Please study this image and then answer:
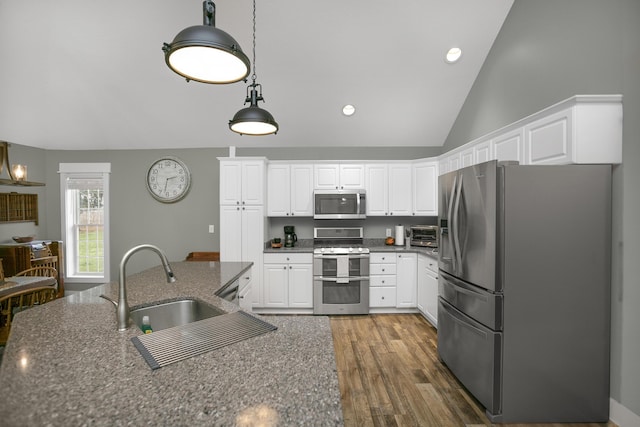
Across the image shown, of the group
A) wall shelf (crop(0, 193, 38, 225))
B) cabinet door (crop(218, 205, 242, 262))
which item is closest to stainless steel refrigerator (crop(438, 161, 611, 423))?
cabinet door (crop(218, 205, 242, 262))

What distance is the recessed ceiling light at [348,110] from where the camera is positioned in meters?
3.96

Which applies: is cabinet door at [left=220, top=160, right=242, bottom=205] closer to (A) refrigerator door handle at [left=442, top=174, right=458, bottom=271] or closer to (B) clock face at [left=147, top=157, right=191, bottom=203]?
(B) clock face at [left=147, top=157, right=191, bottom=203]

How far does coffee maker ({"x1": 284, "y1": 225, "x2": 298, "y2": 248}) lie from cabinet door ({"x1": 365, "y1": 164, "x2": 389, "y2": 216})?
1155mm

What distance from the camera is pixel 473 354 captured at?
2.14 metres

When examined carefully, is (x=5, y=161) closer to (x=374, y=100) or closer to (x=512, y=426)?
(x=374, y=100)

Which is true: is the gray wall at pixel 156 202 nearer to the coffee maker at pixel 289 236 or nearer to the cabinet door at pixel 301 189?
the coffee maker at pixel 289 236

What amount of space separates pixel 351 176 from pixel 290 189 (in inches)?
35.7

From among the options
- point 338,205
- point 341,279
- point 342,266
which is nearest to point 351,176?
point 338,205

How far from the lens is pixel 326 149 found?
4.58 metres

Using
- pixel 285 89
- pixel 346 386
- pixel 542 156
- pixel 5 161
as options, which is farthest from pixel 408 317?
pixel 5 161

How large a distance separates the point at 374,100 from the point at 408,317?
2900mm

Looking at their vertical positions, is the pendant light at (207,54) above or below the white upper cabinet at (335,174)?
above

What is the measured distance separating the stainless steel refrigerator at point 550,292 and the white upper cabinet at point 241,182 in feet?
9.42

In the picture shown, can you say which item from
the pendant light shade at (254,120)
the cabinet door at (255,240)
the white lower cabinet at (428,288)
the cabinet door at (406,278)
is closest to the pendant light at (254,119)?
the pendant light shade at (254,120)
